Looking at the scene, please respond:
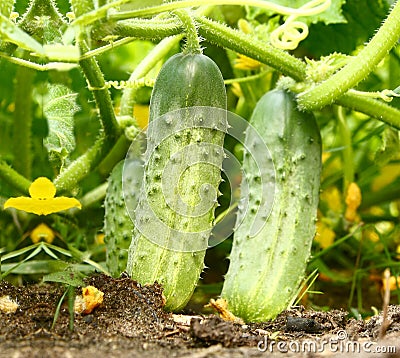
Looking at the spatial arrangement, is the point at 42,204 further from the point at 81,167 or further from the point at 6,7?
the point at 6,7

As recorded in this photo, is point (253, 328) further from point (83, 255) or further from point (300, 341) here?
point (83, 255)

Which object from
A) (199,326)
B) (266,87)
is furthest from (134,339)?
(266,87)

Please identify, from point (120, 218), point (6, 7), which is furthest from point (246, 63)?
point (6, 7)

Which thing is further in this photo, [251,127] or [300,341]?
[251,127]

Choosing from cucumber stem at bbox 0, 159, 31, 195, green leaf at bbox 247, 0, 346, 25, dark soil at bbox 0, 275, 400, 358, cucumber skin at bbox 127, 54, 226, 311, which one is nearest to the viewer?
dark soil at bbox 0, 275, 400, 358

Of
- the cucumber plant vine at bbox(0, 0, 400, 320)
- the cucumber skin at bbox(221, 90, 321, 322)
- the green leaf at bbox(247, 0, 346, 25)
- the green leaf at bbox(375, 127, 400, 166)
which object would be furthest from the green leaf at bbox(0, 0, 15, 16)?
the green leaf at bbox(375, 127, 400, 166)

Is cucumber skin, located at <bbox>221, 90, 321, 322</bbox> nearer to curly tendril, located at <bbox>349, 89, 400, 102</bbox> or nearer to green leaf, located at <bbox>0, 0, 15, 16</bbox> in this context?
curly tendril, located at <bbox>349, 89, 400, 102</bbox>
